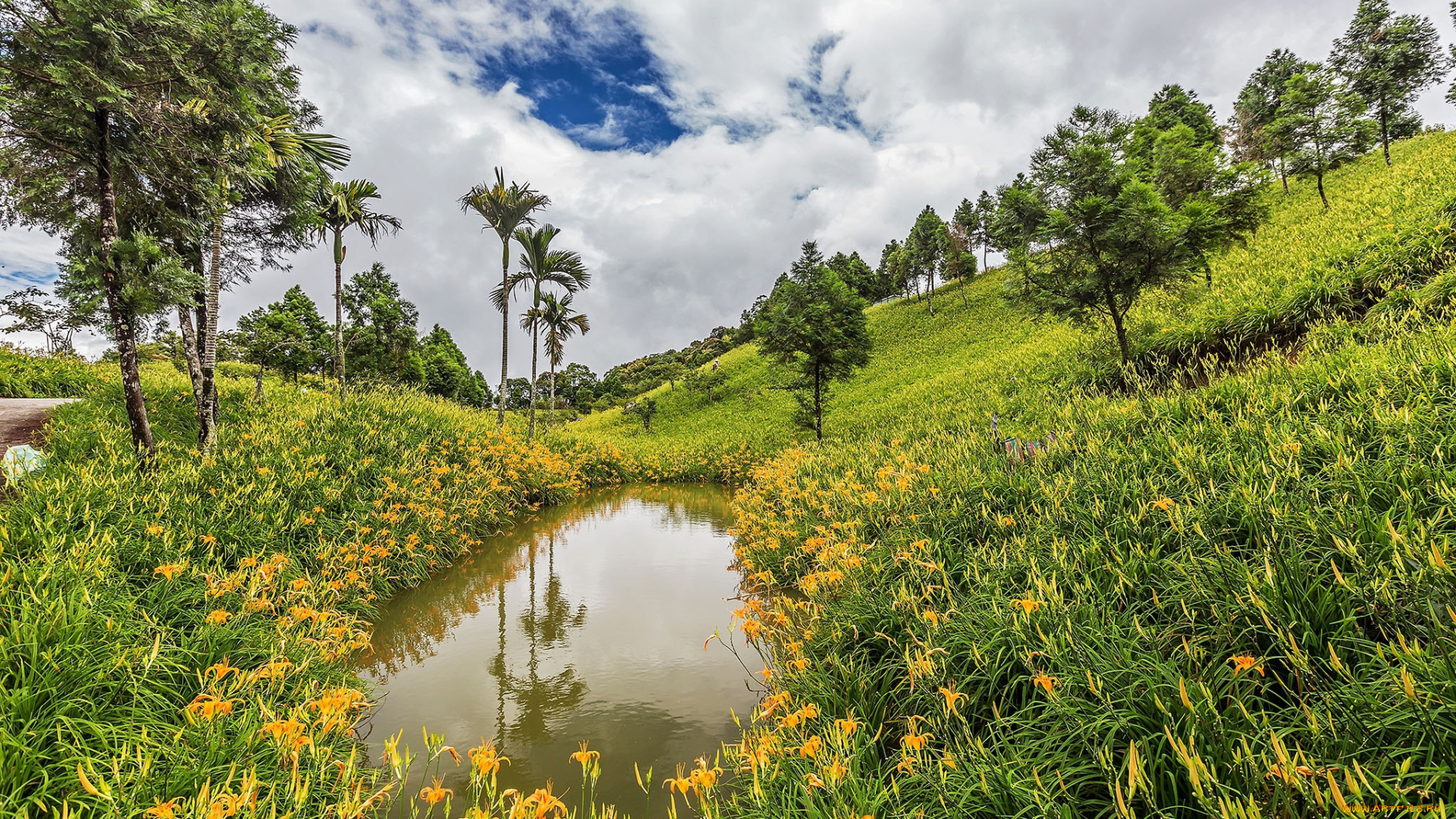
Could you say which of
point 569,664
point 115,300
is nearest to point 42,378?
point 115,300

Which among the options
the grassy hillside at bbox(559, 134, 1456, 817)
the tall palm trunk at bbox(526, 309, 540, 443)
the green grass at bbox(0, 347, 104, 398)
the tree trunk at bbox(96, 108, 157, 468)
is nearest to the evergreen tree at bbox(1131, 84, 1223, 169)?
the grassy hillside at bbox(559, 134, 1456, 817)

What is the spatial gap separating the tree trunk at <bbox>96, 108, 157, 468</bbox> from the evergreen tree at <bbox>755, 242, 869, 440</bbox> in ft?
41.5

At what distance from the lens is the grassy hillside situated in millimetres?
1895

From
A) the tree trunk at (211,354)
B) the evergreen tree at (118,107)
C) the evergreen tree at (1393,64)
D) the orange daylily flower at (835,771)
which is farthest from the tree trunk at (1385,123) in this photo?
the tree trunk at (211,354)

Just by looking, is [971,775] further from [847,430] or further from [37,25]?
[847,430]

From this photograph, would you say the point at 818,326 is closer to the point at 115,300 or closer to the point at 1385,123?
the point at 115,300

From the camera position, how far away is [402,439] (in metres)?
9.27

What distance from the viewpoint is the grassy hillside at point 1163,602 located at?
189cm

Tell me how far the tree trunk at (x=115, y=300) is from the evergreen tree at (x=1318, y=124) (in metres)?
33.5

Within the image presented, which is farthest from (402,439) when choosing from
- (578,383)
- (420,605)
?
(578,383)

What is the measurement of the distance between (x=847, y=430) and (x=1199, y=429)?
12.6m

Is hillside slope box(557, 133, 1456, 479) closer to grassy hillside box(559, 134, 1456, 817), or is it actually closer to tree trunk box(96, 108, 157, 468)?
grassy hillside box(559, 134, 1456, 817)

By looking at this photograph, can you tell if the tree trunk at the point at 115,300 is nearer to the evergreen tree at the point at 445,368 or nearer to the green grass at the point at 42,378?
the green grass at the point at 42,378

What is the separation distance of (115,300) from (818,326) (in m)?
14.3
